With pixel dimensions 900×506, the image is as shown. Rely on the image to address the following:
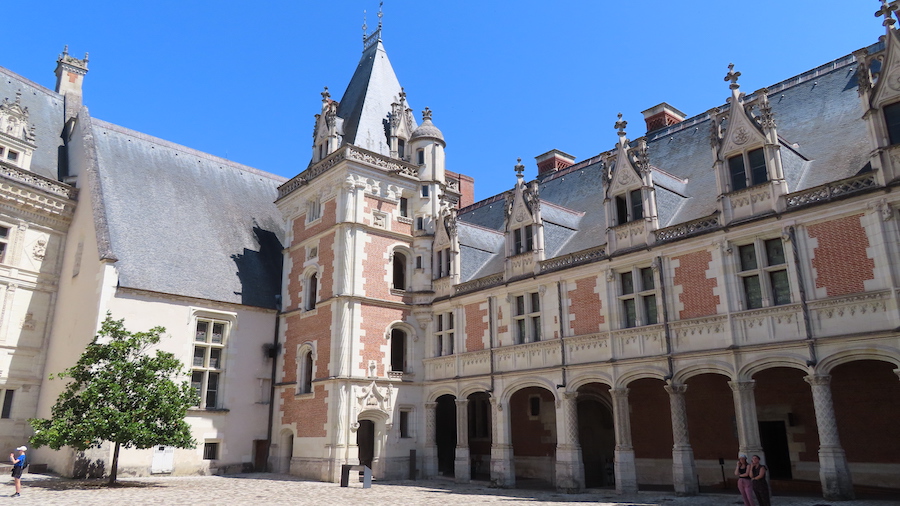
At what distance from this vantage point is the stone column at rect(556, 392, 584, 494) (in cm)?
1903

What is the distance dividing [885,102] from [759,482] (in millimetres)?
9161

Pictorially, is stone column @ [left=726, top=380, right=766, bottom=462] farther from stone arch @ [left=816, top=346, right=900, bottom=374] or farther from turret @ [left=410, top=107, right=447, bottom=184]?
turret @ [left=410, top=107, right=447, bottom=184]

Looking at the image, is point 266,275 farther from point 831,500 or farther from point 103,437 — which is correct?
point 831,500

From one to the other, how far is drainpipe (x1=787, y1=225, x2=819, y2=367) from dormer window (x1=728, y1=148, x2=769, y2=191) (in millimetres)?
1711

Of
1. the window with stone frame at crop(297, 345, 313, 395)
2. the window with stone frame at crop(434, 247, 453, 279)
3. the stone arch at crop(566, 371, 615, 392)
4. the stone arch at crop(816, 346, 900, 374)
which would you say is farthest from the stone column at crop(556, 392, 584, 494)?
the window with stone frame at crop(297, 345, 313, 395)

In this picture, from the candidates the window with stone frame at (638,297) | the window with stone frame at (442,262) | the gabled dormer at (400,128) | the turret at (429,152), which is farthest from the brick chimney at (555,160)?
the window with stone frame at (638,297)

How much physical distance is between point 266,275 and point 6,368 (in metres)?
10.2

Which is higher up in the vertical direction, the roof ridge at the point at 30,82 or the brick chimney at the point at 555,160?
the roof ridge at the point at 30,82

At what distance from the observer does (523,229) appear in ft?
74.7

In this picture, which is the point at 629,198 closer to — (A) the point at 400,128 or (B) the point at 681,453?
(B) the point at 681,453

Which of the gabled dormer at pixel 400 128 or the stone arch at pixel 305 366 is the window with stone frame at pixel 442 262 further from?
the stone arch at pixel 305 366

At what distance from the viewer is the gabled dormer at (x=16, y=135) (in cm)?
2584

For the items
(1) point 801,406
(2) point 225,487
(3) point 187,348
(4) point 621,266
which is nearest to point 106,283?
(3) point 187,348

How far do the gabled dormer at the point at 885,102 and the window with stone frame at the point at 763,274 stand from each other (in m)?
2.90
